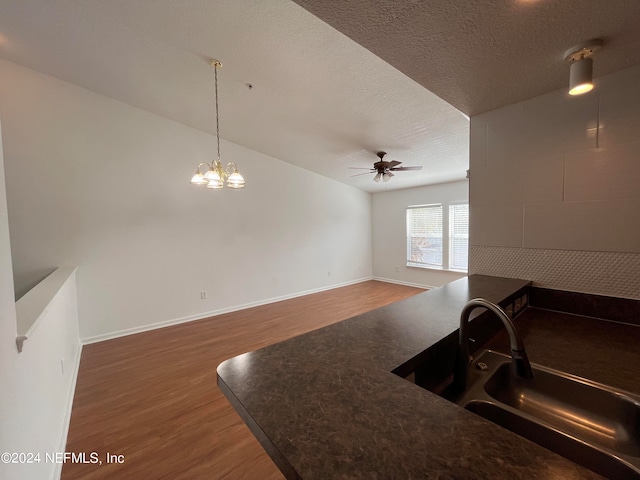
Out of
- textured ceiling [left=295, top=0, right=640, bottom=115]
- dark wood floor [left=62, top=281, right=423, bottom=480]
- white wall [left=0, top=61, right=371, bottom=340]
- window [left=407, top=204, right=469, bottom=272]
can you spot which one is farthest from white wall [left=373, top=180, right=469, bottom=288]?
textured ceiling [left=295, top=0, right=640, bottom=115]

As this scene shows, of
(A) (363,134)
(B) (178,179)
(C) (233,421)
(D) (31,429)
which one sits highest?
(A) (363,134)

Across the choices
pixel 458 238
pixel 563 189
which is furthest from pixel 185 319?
pixel 458 238

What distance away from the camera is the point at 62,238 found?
9.93 ft

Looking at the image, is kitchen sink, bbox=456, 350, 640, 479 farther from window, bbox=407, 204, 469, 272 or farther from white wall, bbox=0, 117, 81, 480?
window, bbox=407, 204, 469, 272

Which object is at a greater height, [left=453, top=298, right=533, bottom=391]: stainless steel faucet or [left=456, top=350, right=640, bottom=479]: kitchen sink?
[left=453, top=298, right=533, bottom=391]: stainless steel faucet

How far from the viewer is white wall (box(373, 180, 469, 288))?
523cm

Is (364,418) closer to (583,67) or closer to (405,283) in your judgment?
(583,67)

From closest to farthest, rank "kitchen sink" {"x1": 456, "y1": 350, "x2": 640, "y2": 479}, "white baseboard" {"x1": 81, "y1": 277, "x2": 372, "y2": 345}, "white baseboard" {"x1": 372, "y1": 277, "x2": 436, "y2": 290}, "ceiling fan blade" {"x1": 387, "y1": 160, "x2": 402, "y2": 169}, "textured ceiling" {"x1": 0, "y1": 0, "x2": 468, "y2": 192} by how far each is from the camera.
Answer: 1. "kitchen sink" {"x1": 456, "y1": 350, "x2": 640, "y2": 479}
2. "textured ceiling" {"x1": 0, "y1": 0, "x2": 468, "y2": 192}
3. "white baseboard" {"x1": 81, "y1": 277, "x2": 372, "y2": 345}
4. "ceiling fan blade" {"x1": 387, "y1": 160, "x2": 402, "y2": 169}
5. "white baseboard" {"x1": 372, "y1": 277, "x2": 436, "y2": 290}

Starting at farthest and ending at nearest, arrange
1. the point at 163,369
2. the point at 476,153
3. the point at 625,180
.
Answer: the point at 163,369, the point at 476,153, the point at 625,180

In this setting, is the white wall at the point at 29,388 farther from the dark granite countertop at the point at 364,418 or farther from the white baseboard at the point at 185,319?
the white baseboard at the point at 185,319

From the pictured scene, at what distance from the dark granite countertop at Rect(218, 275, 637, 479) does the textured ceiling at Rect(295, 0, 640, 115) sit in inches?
48.3

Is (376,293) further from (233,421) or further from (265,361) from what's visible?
(265,361)

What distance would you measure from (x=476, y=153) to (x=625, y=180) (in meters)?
0.77

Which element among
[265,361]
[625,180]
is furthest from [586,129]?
[265,361]
